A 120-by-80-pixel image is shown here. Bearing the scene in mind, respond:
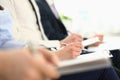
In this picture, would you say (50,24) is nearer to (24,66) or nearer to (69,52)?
(69,52)

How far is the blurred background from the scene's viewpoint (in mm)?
1896

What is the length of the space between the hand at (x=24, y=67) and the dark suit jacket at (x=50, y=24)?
108 cm

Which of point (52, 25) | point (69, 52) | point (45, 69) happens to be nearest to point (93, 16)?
point (52, 25)

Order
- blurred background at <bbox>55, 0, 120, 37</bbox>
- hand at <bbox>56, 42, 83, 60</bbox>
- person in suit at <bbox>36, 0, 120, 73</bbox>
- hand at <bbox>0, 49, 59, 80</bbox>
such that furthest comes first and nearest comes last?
blurred background at <bbox>55, 0, 120, 37</bbox>
person in suit at <bbox>36, 0, 120, 73</bbox>
hand at <bbox>56, 42, 83, 60</bbox>
hand at <bbox>0, 49, 59, 80</bbox>

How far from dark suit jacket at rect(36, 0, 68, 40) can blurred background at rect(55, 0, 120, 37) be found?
234mm

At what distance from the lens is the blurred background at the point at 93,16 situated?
1.90 meters

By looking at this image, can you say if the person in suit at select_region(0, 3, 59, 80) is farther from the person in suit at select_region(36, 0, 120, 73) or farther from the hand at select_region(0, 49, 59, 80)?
the person in suit at select_region(36, 0, 120, 73)

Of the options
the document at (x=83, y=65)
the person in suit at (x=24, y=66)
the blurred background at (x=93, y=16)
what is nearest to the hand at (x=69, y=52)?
the document at (x=83, y=65)

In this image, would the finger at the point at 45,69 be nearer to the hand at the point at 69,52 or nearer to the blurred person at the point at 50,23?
the hand at the point at 69,52

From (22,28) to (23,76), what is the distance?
0.96m

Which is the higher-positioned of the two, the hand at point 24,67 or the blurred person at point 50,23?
the hand at point 24,67

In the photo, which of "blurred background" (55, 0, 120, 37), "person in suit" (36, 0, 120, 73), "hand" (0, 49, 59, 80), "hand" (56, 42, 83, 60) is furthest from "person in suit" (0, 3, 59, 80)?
"blurred background" (55, 0, 120, 37)

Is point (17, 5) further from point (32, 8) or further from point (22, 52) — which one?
point (22, 52)

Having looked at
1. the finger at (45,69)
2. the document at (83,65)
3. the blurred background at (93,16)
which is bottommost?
the blurred background at (93,16)
